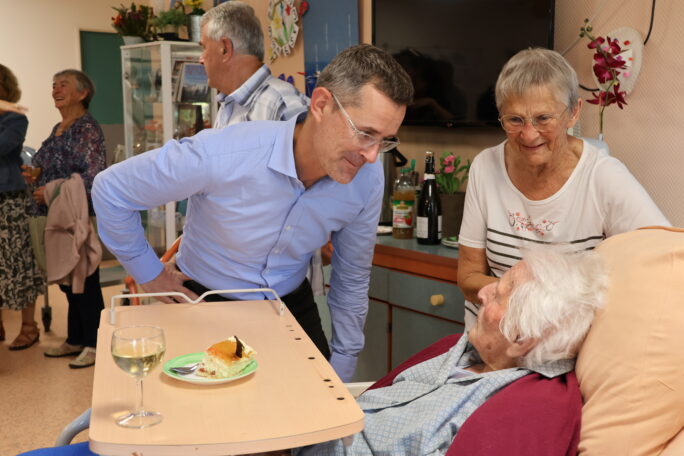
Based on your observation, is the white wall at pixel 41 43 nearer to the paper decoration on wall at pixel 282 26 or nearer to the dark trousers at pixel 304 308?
the paper decoration on wall at pixel 282 26

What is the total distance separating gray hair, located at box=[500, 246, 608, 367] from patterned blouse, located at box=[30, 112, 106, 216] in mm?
3184

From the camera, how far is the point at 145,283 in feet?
6.26

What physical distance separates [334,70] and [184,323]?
0.68 m

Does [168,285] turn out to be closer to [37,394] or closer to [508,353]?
[508,353]

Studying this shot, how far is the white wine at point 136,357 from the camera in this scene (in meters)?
1.16

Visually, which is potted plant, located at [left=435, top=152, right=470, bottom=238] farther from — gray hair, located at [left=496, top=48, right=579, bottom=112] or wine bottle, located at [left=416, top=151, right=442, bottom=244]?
gray hair, located at [left=496, top=48, right=579, bottom=112]

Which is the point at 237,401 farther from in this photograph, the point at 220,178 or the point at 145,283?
the point at 145,283

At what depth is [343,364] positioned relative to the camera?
6.90ft

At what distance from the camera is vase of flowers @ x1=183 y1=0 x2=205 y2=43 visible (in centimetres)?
493

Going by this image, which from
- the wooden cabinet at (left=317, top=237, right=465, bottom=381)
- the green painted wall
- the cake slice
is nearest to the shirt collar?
the cake slice

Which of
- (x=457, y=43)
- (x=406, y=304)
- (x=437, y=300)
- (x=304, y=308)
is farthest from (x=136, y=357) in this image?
(x=457, y=43)

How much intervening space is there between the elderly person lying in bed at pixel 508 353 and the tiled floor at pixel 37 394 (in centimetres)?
204

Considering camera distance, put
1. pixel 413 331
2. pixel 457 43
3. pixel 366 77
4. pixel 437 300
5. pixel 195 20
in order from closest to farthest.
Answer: pixel 366 77, pixel 437 300, pixel 413 331, pixel 457 43, pixel 195 20

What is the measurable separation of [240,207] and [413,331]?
1273 millimetres
